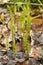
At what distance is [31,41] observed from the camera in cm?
207

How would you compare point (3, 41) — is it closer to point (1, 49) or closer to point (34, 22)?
point (1, 49)

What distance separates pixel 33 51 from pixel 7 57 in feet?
0.83

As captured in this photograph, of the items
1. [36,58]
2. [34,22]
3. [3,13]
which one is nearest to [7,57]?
[36,58]

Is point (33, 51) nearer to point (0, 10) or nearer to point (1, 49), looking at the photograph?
point (1, 49)

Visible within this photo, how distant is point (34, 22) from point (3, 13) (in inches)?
17.6

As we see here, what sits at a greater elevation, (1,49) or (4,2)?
(4,2)

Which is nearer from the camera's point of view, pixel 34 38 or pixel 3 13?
pixel 34 38

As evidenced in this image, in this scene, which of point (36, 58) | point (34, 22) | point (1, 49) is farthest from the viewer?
point (34, 22)

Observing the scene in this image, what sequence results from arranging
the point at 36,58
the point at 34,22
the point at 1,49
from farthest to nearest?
the point at 34,22 < the point at 1,49 < the point at 36,58

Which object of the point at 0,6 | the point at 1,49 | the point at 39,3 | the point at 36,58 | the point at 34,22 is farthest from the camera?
the point at 0,6

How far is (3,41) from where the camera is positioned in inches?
83.7

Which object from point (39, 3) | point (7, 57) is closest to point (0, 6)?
point (39, 3)

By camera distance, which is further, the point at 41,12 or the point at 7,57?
the point at 41,12

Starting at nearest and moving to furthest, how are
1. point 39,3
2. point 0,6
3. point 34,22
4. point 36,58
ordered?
point 36,58 → point 34,22 → point 39,3 → point 0,6
